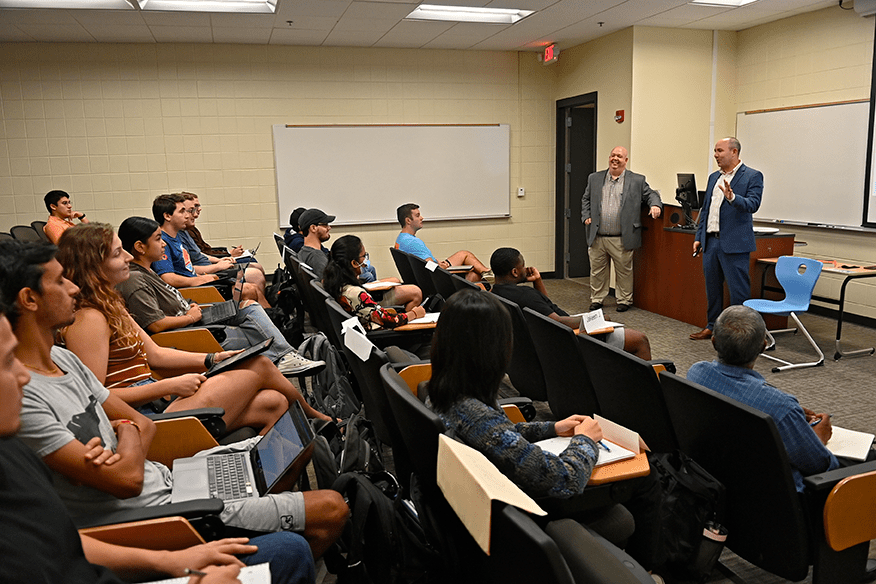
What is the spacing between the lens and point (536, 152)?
8.20m

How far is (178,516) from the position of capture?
146cm

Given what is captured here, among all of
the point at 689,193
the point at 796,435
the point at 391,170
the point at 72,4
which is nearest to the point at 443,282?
the point at 796,435

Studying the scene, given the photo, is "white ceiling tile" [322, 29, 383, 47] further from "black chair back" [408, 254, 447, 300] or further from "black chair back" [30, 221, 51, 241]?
"black chair back" [30, 221, 51, 241]

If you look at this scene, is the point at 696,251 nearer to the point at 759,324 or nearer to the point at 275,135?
the point at 759,324

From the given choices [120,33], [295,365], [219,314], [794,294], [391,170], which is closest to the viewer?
[295,365]

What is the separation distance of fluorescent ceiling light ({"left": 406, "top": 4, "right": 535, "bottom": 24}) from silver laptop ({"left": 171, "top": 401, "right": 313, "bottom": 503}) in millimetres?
4813

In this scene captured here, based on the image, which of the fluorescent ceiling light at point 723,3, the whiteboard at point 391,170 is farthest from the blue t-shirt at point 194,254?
the fluorescent ceiling light at point 723,3

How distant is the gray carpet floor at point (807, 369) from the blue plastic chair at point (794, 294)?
8 cm

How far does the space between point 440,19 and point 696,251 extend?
3287mm

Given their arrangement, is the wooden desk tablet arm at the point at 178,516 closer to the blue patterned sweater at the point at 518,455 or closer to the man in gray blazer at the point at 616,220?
the blue patterned sweater at the point at 518,455

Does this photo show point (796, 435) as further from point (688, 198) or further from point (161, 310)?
point (688, 198)

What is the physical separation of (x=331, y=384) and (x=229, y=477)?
3.58 feet

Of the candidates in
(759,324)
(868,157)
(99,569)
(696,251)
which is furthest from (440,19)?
(99,569)

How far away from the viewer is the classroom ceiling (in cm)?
555
